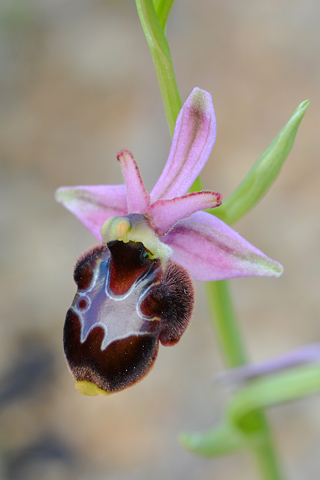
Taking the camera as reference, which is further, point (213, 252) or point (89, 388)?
point (213, 252)

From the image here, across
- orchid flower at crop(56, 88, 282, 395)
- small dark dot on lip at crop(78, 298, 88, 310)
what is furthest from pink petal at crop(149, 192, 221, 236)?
small dark dot on lip at crop(78, 298, 88, 310)

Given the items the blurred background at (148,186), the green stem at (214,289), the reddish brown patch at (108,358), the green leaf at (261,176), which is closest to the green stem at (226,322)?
the green stem at (214,289)

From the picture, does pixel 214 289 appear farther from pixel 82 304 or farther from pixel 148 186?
pixel 148 186

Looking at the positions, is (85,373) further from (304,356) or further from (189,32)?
(189,32)

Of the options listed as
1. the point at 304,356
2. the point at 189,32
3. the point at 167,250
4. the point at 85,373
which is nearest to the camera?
the point at 85,373


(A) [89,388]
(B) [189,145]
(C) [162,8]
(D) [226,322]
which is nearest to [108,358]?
(A) [89,388]

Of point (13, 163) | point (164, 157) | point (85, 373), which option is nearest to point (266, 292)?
point (164, 157)
